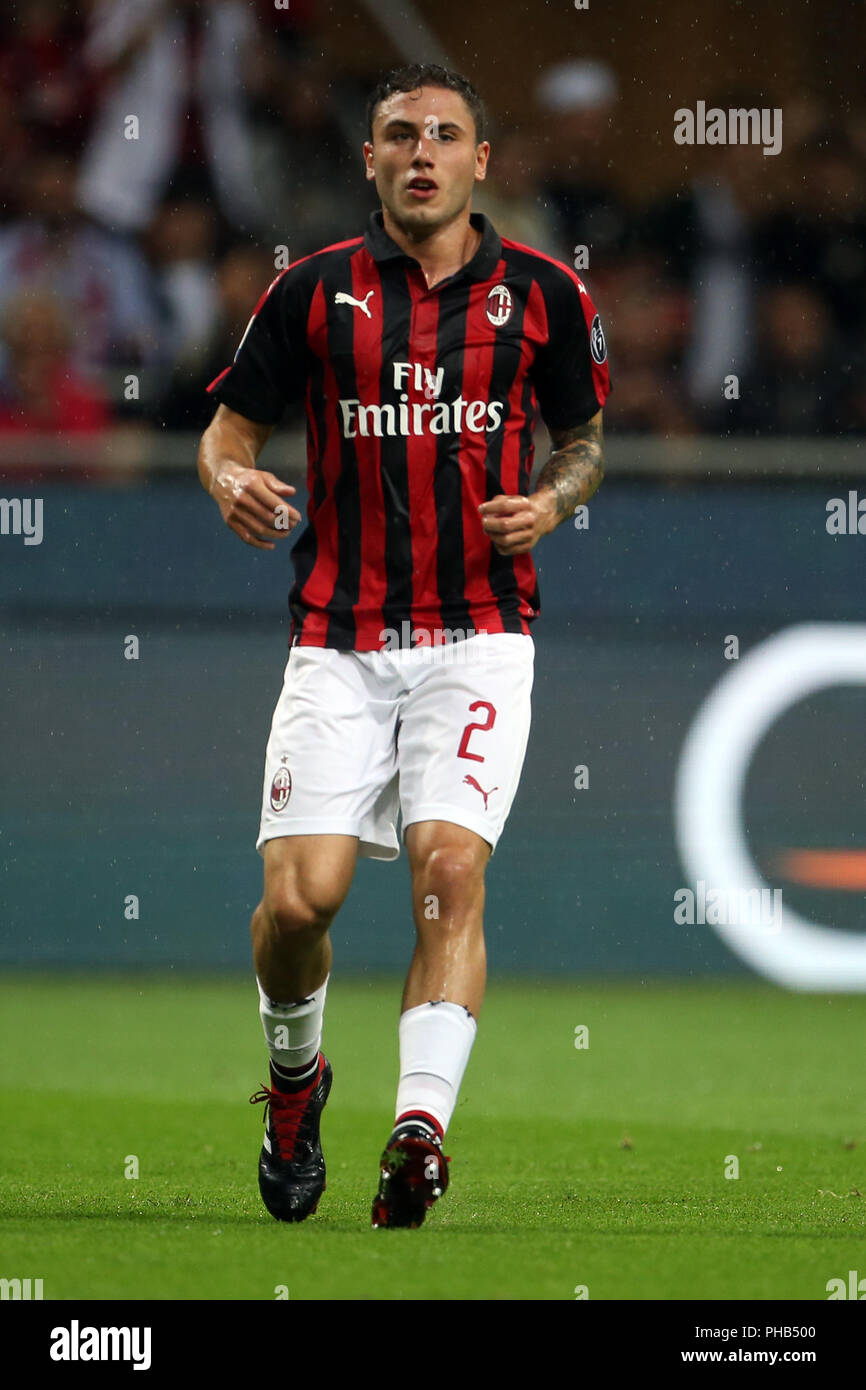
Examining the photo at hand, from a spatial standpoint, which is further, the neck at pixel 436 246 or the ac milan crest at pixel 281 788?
the neck at pixel 436 246

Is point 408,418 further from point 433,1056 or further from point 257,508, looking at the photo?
point 433,1056

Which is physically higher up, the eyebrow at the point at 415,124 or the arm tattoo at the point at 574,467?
the eyebrow at the point at 415,124

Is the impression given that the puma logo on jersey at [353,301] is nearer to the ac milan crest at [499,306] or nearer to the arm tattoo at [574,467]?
the ac milan crest at [499,306]

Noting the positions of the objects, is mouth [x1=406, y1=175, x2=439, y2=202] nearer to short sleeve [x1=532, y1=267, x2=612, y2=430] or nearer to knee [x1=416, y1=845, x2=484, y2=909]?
short sleeve [x1=532, y1=267, x2=612, y2=430]

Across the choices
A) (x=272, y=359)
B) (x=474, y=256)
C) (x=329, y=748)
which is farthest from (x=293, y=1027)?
(x=474, y=256)

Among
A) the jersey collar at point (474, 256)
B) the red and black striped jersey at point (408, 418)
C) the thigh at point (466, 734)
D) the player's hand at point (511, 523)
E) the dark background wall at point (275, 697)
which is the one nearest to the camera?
the player's hand at point (511, 523)

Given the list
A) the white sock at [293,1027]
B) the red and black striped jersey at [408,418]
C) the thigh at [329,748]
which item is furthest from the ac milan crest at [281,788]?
the white sock at [293,1027]

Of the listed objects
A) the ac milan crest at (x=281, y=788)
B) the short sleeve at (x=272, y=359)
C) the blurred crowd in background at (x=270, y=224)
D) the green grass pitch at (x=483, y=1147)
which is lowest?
the green grass pitch at (x=483, y=1147)

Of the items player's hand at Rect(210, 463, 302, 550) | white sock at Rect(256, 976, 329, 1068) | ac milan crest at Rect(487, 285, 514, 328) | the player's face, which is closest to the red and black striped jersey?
ac milan crest at Rect(487, 285, 514, 328)

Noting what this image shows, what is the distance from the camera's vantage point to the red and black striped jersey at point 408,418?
4461 mm

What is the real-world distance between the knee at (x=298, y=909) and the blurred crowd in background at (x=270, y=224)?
14.8 feet

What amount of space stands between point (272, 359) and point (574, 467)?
706 millimetres

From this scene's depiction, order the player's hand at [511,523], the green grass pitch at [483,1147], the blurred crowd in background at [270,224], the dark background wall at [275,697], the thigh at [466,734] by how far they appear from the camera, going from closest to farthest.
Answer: the green grass pitch at [483,1147] < the player's hand at [511,523] < the thigh at [466,734] < the dark background wall at [275,697] < the blurred crowd in background at [270,224]

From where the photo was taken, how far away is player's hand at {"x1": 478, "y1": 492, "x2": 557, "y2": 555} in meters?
4.16
